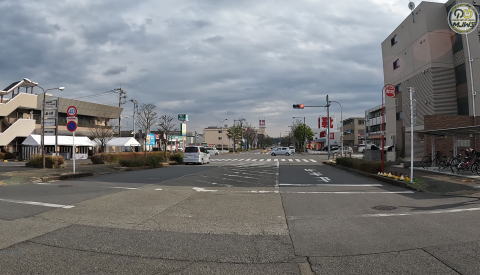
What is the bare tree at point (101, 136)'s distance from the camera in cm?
5007

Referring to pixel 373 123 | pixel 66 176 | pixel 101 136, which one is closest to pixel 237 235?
pixel 66 176

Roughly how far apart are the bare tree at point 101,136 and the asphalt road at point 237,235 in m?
41.9

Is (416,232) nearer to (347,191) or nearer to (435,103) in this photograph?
(347,191)

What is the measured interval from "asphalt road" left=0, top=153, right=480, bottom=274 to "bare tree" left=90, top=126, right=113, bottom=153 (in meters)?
41.9

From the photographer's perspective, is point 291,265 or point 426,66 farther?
point 426,66

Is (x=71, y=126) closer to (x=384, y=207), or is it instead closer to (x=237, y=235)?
(x=237, y=235)

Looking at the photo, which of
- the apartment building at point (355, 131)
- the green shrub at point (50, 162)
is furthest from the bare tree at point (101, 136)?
the apartment building at point (355, 131)

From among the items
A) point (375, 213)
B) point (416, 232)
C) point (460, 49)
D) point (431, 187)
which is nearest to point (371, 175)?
point (431, 187)

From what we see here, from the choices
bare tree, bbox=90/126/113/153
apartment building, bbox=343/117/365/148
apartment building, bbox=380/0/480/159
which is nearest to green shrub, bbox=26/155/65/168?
bare tree, bbox=90/126/113/153

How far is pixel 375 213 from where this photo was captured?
7996mm

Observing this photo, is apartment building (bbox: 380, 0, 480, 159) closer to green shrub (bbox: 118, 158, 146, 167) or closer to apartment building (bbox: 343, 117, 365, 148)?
green shrub (bbox: 118, 158, 146, 167)

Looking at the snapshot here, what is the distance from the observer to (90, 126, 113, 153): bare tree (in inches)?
1971

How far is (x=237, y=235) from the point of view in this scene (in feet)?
19.6

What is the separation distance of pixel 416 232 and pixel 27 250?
6258mm
